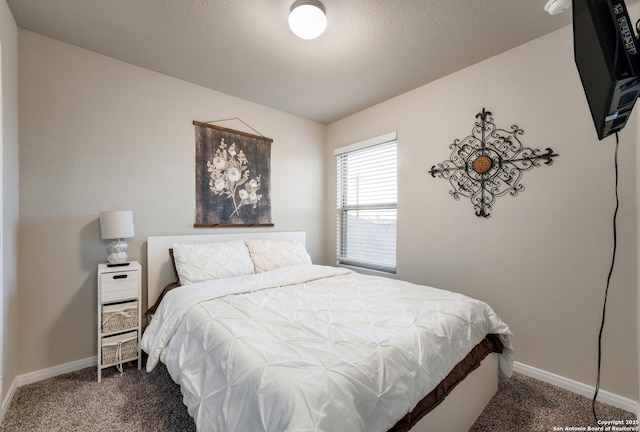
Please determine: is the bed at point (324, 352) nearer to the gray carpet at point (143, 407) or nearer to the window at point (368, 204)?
the gray carpet at point (143, 407)

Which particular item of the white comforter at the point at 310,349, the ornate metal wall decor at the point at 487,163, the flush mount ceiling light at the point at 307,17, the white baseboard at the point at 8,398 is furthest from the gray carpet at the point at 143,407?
the flush mount ceiling light at the point at 307,17

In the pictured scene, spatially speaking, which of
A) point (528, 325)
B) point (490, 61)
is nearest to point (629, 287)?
point (528, 325)

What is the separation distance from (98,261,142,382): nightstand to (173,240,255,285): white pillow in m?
0.33

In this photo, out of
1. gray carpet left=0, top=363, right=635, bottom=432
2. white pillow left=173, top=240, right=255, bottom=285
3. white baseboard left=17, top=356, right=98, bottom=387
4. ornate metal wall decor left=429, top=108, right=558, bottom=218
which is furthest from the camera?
white pillow left=173, top=240, right=255, bottom=285

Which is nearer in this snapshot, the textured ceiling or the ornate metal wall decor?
the textured ceiling

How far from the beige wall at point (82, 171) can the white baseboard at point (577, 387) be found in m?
3.11

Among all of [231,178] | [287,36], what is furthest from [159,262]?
[287,36]

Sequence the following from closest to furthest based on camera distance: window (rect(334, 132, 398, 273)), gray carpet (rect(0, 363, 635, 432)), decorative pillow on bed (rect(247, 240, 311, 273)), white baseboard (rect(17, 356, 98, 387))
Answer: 1. gray carpet (rect(0, 363, 635, 432))
2. white baseboard (rect(17, 356, 98, 387))
3. decorative pillow on bed (rect(247, 240, 311, 273))
4. window (rect(334, 132, 398, 273))

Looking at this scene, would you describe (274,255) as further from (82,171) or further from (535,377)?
(535,377)

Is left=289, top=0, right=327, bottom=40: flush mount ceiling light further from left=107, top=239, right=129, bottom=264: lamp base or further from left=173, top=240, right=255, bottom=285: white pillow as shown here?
left=107, top=239, right=129, bottom=264: lamp base

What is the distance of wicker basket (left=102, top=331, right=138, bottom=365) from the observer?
2.00 m

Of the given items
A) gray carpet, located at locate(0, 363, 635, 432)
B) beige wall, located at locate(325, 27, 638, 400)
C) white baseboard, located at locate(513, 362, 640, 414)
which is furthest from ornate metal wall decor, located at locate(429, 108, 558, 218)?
gray carpet, located at locate(0, 363, 635, 432)

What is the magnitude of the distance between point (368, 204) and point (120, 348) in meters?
2.73

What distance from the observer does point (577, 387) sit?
188cm
